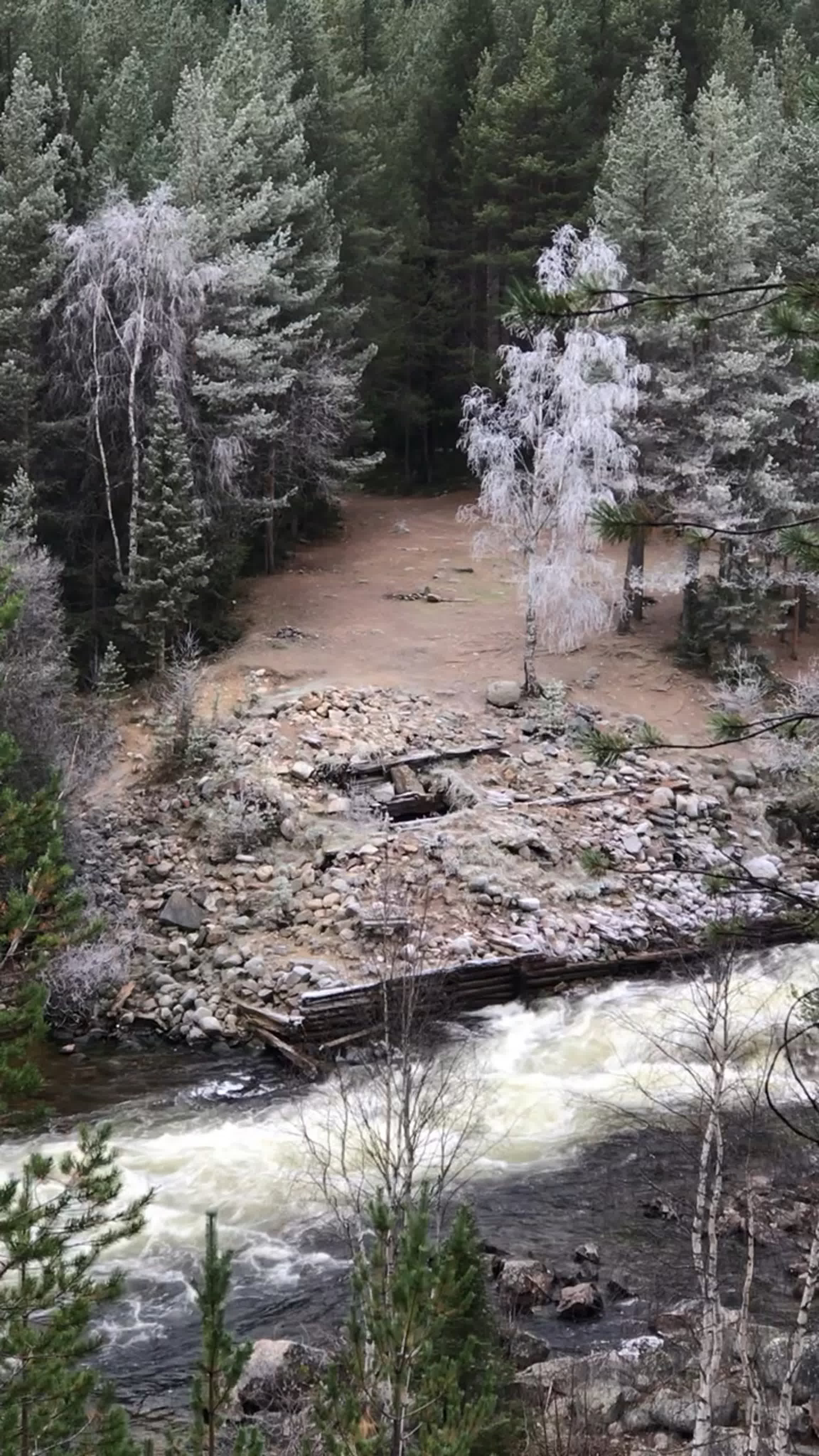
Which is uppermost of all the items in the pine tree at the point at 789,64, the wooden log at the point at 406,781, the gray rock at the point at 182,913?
the pine tree at the point at 789,64

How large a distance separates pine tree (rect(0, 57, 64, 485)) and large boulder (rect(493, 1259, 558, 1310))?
17311 mm

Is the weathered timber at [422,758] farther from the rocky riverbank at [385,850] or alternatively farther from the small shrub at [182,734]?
the small shrub at [182,734]

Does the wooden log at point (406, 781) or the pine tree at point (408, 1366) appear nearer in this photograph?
the pine tree at point (408, 1366)

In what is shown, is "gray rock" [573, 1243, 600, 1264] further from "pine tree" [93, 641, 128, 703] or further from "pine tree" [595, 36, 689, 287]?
"pine tree" [595, 36, 689, 287]

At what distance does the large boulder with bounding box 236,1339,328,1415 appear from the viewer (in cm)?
997

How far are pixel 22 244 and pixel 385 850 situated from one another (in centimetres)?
1339

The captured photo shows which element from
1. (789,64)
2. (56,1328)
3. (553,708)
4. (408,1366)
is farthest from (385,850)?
(789,64)

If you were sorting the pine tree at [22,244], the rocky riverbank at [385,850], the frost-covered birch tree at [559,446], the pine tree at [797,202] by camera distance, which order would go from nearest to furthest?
1. the rocky riverbank at [385,850]
2. the frost-covered birch tree at [559,446]
3. the pine tree at [22,244]
4. the pine tree at [797,202]

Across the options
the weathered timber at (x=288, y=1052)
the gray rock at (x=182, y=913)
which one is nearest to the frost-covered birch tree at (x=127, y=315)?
the gray rock at (x=182, y=913)

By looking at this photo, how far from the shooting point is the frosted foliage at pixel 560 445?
2191 centimetres

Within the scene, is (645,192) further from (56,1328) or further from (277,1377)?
(56,1328)

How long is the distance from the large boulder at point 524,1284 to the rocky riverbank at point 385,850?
4.32 metres

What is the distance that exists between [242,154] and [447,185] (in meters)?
11.4

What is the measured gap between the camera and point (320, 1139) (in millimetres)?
13898
